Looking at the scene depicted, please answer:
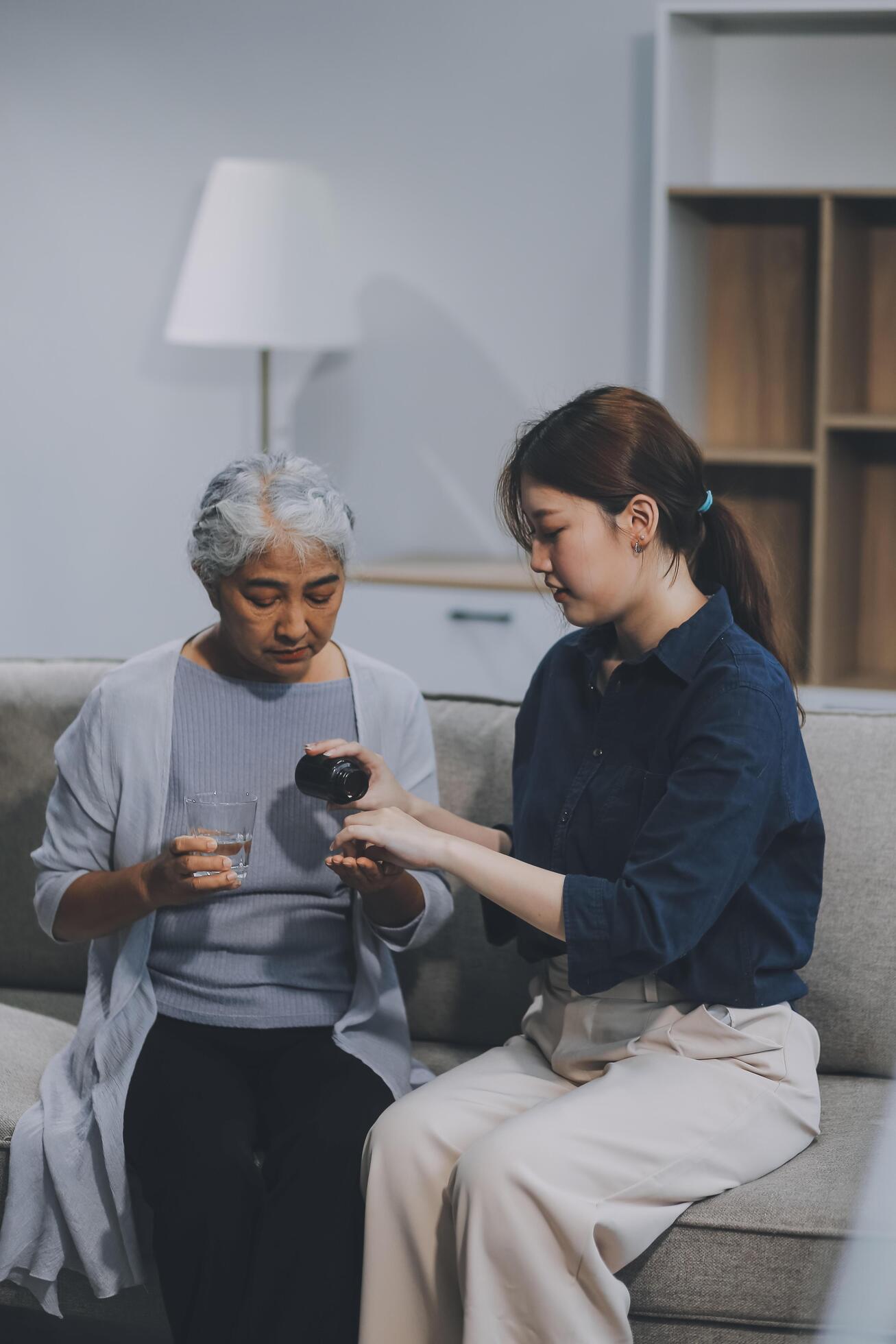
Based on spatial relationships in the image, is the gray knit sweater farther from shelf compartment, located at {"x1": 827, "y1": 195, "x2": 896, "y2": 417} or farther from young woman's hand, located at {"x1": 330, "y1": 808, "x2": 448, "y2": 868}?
shelf compartment, located at {"x1": 827, "y1": 195, "x2": 896, "y2": 417}

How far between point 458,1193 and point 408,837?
1.12 feet

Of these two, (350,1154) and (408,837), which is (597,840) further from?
(350,1154)

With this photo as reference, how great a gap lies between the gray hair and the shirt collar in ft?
1.24

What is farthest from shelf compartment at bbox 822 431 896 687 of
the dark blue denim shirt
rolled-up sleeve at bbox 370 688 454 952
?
the dark blue denim shirt

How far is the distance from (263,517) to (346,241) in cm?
248

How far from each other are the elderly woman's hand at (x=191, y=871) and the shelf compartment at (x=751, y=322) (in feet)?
7.11

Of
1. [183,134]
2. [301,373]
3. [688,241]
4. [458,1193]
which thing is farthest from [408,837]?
[183,134]

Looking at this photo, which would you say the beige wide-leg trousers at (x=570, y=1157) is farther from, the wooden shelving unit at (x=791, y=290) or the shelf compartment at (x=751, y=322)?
the shelf compartment at (x=751, y=322)

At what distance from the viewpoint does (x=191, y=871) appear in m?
1.58

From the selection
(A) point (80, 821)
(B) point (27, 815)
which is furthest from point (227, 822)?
(B) point (27, 815)

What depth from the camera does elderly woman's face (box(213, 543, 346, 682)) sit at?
5.56ft

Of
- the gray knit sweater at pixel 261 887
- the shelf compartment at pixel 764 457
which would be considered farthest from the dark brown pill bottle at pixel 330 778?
the shelf compartment at pixel 764 457

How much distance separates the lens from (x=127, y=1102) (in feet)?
5.50

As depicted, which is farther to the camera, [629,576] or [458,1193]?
[629,576]
